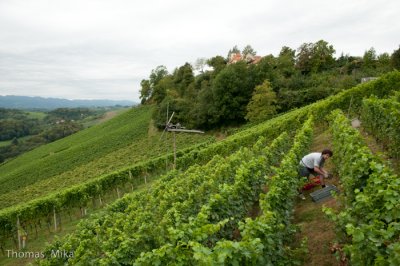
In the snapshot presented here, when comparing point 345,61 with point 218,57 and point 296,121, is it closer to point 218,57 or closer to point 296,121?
point 218,57

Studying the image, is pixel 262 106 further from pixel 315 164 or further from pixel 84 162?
pixel 315 164

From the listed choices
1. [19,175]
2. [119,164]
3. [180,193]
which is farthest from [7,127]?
[180,193]

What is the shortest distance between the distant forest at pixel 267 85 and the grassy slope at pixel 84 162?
14.6 ft

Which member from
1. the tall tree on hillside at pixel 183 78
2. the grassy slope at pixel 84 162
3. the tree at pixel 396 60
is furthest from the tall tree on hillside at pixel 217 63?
the tree at pixel 396 60

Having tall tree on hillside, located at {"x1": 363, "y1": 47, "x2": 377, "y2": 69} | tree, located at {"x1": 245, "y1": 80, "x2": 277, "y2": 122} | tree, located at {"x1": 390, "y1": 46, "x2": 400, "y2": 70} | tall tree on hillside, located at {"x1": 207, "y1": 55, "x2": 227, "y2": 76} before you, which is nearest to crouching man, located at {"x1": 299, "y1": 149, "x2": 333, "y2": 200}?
tree, located at {"x1": 245, "y1": 80, "x2": 277, "y2": 122}

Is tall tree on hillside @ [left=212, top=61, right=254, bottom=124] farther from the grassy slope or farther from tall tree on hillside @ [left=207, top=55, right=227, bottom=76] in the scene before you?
tall tree on hillside @ [left=207, top=55, right=227, bottom=76]

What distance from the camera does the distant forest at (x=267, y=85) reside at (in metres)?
44.5

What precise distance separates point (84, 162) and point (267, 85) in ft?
94.8

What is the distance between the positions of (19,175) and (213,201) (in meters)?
49.9

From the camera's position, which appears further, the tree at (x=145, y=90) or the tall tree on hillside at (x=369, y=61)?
the tree at (x=145, y=90)

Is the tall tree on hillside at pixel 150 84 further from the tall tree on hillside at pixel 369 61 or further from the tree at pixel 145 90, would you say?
the tall tree on hillside at pixel 369 61

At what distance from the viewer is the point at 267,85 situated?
152 ft

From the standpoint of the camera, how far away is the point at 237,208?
8.45 m

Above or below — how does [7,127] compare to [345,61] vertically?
below
